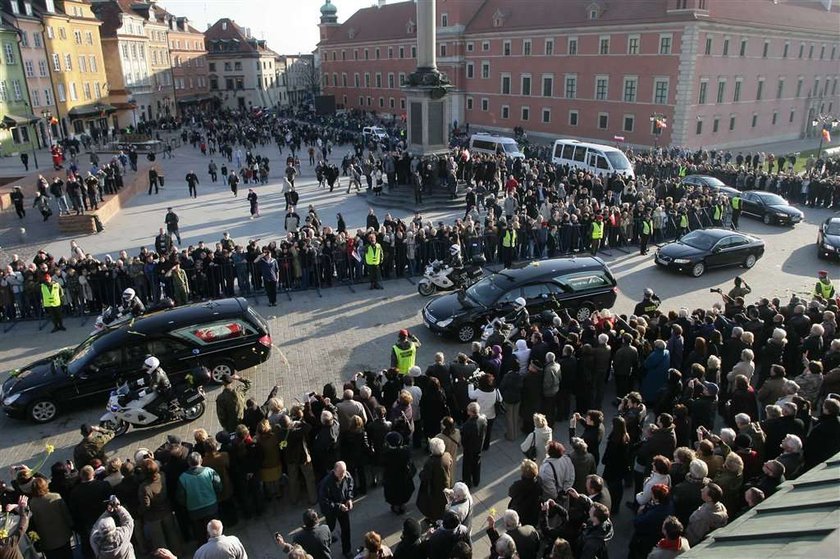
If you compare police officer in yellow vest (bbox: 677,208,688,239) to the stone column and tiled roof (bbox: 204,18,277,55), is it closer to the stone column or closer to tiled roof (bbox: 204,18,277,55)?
the stone column

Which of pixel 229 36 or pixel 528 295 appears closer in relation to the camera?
pixel 528 295

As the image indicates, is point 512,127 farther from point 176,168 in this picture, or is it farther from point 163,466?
point 163,466

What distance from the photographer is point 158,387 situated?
33.6ft

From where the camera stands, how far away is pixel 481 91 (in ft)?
202

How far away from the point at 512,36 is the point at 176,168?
3275cm

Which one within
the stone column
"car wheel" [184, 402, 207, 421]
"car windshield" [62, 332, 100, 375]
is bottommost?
"car wheel" [184, 402, 207, 421]

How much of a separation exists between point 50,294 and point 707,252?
59.0 feet

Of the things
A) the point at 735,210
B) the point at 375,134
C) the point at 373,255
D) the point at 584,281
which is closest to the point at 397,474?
the point at 584,281

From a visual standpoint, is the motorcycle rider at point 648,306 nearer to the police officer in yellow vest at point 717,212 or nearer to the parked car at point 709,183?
the police officer in yellow vest at point 717,212

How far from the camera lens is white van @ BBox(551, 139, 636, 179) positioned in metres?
29.6

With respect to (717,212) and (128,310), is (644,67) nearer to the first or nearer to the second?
(717,212)

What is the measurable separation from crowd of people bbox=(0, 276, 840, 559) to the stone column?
20.3 metres

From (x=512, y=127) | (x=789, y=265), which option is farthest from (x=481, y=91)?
(x=789, y=265)

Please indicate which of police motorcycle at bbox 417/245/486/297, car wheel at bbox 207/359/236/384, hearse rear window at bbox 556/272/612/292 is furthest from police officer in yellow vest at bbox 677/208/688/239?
car wheel at bbox 207/359/236/384
